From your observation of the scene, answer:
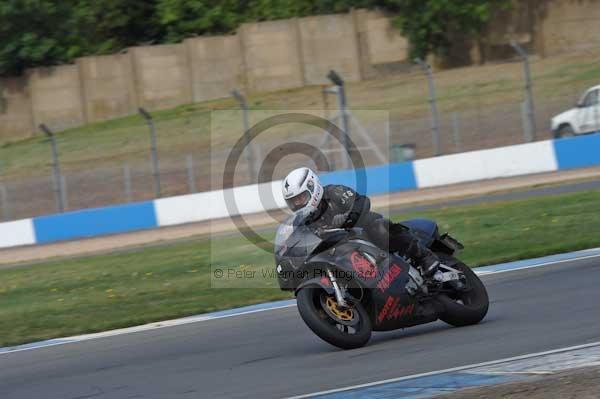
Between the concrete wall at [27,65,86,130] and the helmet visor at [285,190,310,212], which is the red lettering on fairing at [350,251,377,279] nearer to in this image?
the helmet visor at [285,190,310,212]

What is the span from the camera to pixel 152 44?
41938 millimetres

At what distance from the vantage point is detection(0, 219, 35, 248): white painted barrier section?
23125mm

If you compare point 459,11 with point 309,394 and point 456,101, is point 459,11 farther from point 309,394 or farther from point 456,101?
point 309,394

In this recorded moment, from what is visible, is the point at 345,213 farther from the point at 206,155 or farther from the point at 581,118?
the point at 206,155

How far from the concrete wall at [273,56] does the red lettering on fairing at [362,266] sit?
31224mm

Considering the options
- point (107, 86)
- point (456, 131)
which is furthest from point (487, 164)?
point (107, 86)

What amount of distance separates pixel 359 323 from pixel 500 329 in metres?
1.10

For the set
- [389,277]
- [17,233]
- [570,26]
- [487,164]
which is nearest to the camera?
[389,277]

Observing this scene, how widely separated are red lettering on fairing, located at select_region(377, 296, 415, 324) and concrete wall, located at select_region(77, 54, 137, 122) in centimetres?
3222

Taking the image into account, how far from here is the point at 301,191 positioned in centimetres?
720

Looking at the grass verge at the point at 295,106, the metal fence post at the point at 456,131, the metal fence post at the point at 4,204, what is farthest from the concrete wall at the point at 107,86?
the metal fence post at the point at 456,131

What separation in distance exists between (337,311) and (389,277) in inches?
18.9

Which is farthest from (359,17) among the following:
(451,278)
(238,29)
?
(451,278)

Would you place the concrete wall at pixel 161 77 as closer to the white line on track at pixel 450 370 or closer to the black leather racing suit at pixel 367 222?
the black leather racing suit at pixel 367 222
